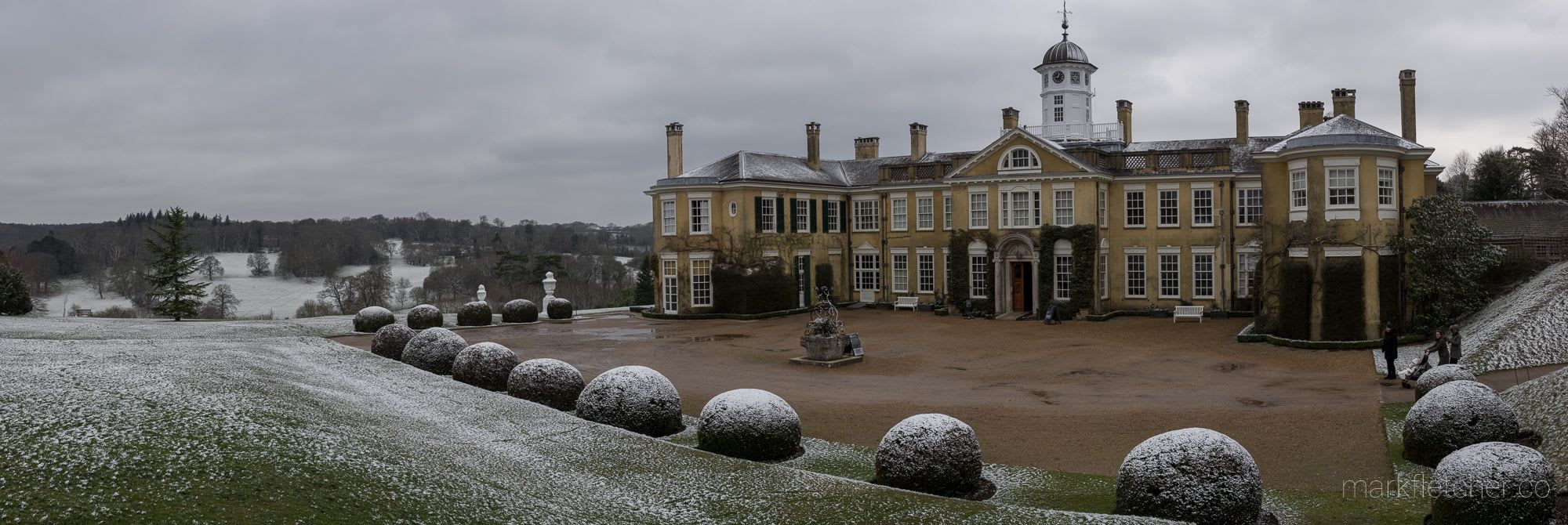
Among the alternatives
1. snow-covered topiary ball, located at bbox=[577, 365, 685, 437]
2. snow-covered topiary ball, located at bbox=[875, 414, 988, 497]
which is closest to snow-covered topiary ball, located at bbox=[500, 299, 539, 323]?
snow-covered topiary ball, located at bbox=[577, 365, 685, 437]

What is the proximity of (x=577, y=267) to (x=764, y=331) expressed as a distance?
57.7 metres

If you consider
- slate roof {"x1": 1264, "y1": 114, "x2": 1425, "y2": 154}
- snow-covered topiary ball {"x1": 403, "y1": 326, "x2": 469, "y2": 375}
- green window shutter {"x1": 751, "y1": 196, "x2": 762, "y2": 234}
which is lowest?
snow-covered topiary ball {"x1": 403, "y1": 326, "x2": 469, "y2": 375}

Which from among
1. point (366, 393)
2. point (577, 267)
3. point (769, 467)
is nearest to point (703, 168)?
point (366, 393)

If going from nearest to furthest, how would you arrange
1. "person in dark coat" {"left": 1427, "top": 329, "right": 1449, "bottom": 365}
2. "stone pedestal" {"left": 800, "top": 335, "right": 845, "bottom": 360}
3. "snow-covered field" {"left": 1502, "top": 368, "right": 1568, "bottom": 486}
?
1. "snow-covered field" {"left": 1502, "top": 368, "right": 1568, "bottom": 486}
2. "person in dark coat" {"left": 1427, "top": 329, "right": 1449, "bottom": 365}
3. "stone pedestal" {"left": 800, "top": 335, "right": 845, "bottom": 360}

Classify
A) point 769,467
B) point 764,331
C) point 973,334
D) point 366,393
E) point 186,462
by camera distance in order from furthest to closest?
point 764,331 → point 973,334 → point 366,393 → point 769,467 → point 186,462

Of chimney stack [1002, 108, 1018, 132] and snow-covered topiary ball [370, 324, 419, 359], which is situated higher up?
chimney stack [1002, 108, 1018, 132]

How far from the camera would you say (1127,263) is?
1393 inches

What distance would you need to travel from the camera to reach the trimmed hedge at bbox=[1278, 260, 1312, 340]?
2659 cm

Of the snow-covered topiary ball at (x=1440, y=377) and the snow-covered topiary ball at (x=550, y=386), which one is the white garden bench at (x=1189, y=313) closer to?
the snow-covered topiary ball at (x=1440, y=377)

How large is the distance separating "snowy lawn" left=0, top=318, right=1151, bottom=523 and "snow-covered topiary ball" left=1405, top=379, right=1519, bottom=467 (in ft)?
18.1

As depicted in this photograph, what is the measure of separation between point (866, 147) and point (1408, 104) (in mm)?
21174

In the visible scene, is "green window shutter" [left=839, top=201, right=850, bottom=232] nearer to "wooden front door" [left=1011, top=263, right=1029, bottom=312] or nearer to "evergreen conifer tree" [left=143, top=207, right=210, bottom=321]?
"wooden front door" [left=1011, top=263, right=1029, bottom=312]

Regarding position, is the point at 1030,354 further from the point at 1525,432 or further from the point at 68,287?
the point at 68,287

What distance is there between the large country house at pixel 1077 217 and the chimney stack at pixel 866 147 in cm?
8
